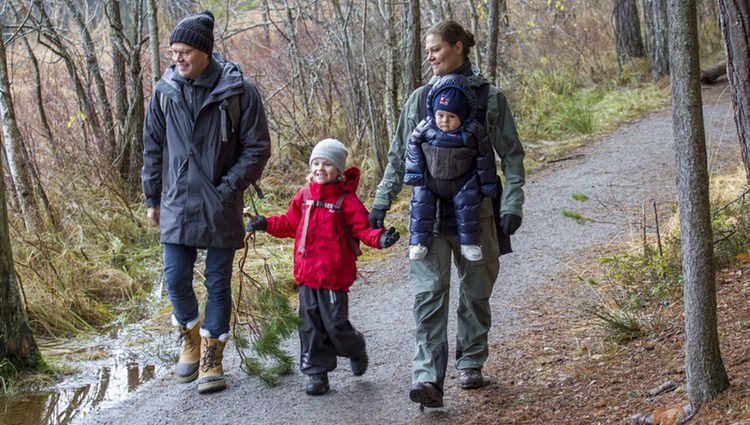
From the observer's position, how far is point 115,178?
9992mm

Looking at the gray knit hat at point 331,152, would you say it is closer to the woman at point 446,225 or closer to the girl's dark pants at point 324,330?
the woman at point 446,225

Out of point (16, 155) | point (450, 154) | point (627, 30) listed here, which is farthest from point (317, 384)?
point (627, 30)

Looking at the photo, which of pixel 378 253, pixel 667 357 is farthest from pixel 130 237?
pixel 667 357

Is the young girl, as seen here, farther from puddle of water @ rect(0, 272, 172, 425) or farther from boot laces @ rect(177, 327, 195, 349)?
puddle of water @ rect(0, 272, 172, 425)

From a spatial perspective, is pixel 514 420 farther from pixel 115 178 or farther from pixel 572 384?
pixel 115 178

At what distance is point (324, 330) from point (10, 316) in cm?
223

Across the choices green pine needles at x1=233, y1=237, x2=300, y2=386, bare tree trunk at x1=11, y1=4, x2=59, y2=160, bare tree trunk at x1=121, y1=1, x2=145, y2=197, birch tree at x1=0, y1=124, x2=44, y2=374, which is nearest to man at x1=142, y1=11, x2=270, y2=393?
green pine needles at x1=233, y1=237, x2=300, y2=386

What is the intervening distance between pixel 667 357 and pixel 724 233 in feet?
5.51

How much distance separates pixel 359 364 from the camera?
529 centimetres

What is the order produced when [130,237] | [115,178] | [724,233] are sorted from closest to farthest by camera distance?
[724,233] < [130,237] < [115,178]

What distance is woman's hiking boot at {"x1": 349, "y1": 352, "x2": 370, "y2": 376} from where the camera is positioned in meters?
5.28

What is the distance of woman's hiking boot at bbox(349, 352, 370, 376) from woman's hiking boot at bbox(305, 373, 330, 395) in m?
0.21

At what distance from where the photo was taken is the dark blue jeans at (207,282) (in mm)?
5375

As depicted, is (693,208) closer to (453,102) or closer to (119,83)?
(453,102)
